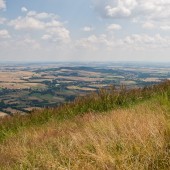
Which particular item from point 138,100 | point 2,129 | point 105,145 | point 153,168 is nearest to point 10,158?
point 105,145

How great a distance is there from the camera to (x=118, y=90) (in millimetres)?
13195

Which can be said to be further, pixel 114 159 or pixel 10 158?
pixel 10 158

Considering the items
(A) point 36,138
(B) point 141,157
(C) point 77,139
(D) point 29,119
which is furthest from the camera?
(D) point 29,119

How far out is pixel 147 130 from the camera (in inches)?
198

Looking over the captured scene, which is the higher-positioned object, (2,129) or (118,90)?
(118,90)

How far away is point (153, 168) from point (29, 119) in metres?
9.07

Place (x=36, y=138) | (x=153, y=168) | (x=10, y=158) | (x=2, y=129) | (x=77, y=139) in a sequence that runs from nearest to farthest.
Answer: (x=153, y=168) < (x=77, y=139) < (x=10, y=158) < (x=36, y=138) < (x=2, y=129)

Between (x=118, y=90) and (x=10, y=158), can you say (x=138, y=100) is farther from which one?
(x=10, y=158)

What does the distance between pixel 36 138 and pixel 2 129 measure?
4.10 m

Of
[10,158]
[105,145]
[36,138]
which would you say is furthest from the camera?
[36,138]

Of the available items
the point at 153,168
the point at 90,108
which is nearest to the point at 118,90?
the point at 90,108

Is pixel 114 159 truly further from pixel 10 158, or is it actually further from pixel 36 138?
pixel 36 138

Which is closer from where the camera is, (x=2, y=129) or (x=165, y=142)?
(x=165, y=142)

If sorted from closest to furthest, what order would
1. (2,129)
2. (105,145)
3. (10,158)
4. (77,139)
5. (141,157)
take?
(141,157)
(105,145)
(77,139)
(10,158)
(2,129)
